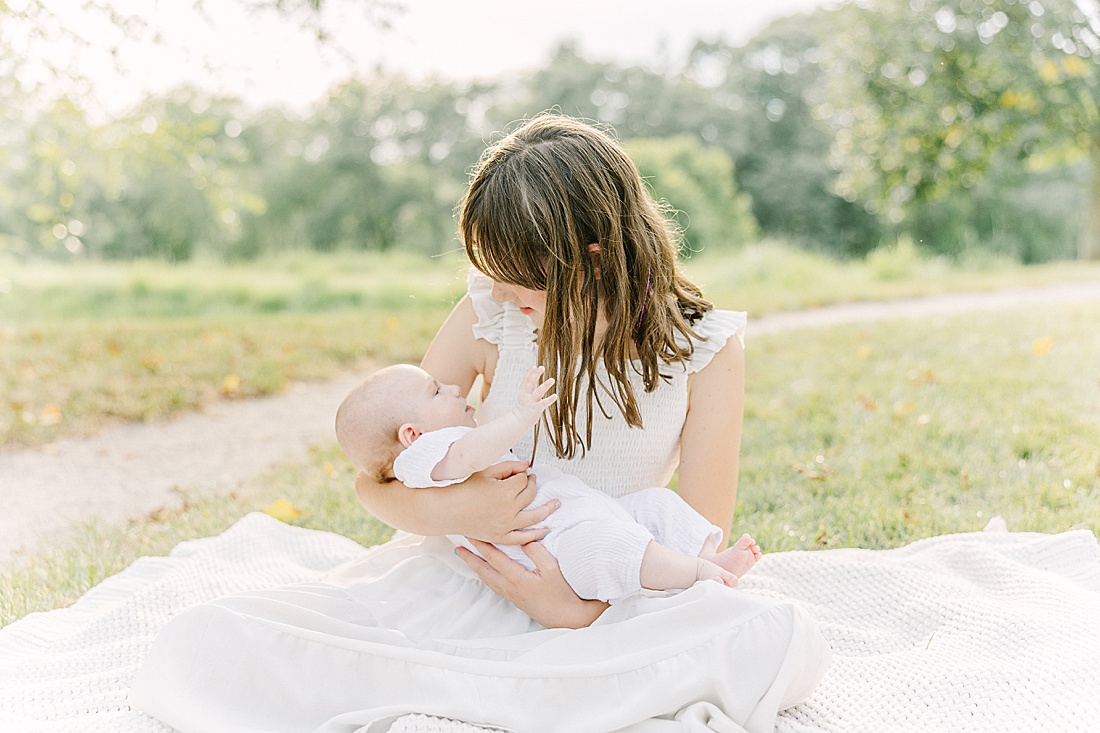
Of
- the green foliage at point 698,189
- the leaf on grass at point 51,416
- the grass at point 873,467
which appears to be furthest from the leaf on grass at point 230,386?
the green foliage at point 698,189

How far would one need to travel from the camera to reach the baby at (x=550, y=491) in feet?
5.84

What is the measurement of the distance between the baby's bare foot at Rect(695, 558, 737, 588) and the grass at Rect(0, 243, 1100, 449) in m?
1.07

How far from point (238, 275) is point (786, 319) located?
19.5ft

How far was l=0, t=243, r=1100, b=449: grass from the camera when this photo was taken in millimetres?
4852

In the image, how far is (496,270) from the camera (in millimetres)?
1920

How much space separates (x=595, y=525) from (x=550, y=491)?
0.16 m

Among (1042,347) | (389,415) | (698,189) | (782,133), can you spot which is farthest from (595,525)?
(782,133)

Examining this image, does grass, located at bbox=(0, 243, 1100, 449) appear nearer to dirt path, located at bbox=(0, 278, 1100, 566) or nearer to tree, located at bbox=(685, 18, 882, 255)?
dirt path, located at bbox=(0, 278, 1100, 566)

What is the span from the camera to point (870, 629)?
7.00 feet

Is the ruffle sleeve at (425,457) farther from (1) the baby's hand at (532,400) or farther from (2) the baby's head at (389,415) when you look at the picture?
(1) the baby's hand at (532,400)

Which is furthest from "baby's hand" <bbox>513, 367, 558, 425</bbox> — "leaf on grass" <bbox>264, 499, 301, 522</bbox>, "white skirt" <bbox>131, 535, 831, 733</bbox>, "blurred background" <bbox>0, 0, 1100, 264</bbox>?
"blurred background" <bbox>0, 0, 1100, 264</bbox>

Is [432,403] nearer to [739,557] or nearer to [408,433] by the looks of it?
[408,433]

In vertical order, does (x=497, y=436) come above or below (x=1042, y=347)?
above

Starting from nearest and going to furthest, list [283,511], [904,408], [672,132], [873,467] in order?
[283,511] → [873,467] → [904,408] → [672,132]
